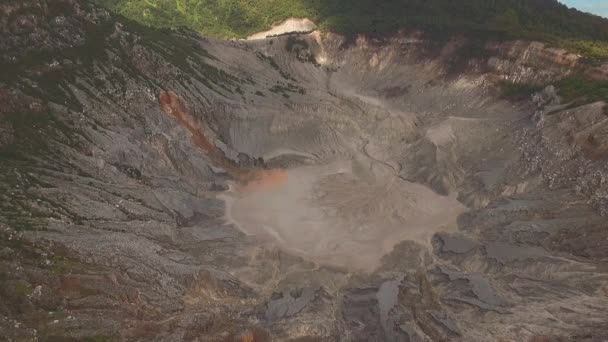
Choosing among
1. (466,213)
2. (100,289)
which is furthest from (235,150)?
(100,289)

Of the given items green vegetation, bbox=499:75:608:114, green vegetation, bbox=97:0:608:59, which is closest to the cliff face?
green vegetation, bbox=499:75:608:114

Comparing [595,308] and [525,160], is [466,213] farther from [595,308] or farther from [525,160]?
[595,308]

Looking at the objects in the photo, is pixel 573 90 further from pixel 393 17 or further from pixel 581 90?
pixel 393 17

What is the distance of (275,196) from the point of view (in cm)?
7338

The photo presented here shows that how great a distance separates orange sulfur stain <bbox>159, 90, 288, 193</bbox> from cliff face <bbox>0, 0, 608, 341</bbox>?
13.4 inches

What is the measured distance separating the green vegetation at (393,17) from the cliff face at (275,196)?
10213 millimetres

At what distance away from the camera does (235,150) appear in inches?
3147

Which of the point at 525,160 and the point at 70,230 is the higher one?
the point at 525,160

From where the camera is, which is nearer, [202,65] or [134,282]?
[134,282]

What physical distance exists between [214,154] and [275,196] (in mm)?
10841

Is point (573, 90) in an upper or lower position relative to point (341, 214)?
upper

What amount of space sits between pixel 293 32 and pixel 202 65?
123ft

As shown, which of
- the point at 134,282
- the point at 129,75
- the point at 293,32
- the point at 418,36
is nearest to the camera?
the point at 134,282

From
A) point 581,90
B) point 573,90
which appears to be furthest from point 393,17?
point 581,90
